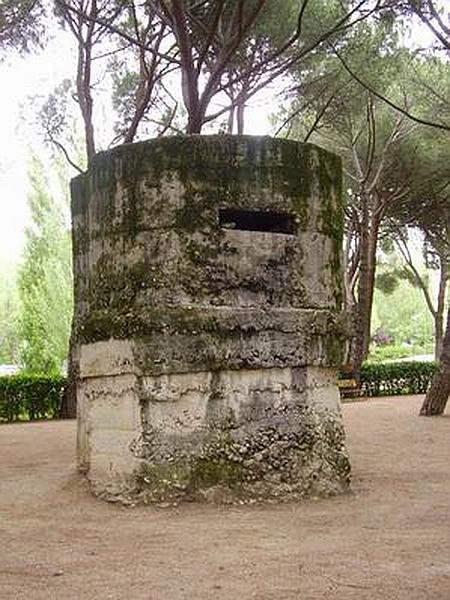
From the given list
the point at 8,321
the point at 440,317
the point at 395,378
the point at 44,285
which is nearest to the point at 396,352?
the point at 440,317

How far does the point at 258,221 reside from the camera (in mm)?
6777

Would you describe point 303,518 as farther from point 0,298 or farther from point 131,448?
point 0,298

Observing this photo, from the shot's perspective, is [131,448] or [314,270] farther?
[314,270]

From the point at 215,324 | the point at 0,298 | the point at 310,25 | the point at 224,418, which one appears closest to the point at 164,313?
the point at 215,324

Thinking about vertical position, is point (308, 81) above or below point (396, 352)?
above

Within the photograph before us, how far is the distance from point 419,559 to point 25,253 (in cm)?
2387

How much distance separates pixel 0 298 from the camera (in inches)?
1761

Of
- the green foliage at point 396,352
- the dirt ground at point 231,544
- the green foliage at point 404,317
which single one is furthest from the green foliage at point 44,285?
the green foliage at point 404,317

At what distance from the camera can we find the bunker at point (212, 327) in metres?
6.21

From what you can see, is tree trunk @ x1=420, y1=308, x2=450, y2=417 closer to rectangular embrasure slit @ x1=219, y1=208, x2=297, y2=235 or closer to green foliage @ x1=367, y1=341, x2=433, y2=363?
rectangular embrasure slit @ x1=219, y1=208, x2=297, y2=235

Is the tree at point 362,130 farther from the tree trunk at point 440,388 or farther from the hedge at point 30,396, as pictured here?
the hedge at point 30,396

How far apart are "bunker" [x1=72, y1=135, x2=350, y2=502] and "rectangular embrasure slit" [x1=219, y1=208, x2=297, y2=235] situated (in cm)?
1

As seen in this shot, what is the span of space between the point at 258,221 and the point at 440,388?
6602 millimetres

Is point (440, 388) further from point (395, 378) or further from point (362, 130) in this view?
point (362, 130)
